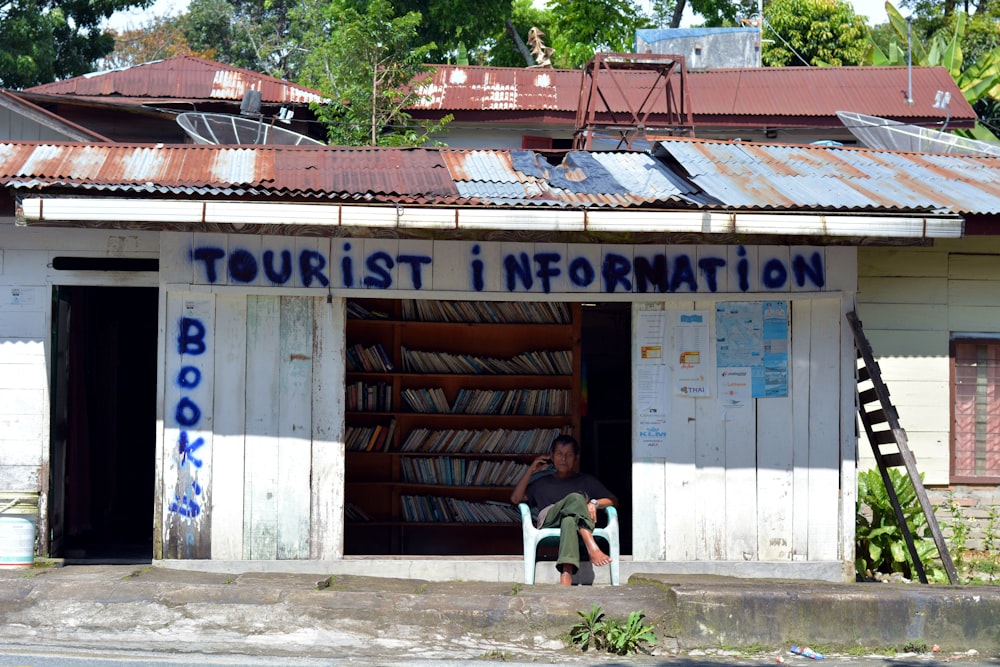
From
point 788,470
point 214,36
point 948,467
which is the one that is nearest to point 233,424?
point 788,470

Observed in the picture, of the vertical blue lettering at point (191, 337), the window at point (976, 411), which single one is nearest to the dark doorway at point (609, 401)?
the window at point (976, 411)

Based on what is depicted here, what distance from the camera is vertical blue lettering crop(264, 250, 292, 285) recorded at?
8250 mm

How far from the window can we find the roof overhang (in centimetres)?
232

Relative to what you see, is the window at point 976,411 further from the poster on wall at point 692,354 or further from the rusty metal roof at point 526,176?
the poster on wall at point 692,354

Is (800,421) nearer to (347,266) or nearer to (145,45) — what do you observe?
(347,266)

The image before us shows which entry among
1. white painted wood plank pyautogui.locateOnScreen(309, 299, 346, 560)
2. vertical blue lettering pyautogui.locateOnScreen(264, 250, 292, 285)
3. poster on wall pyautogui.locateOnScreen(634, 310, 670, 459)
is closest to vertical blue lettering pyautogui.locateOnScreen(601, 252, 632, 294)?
poster on wall pyautogui.locateOnScreen(634, 310, 670, 459)

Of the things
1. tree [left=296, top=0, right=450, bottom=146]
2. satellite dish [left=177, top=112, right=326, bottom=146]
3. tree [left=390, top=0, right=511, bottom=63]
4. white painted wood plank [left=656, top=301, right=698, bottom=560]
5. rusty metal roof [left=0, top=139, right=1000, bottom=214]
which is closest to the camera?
rusty metal roof [left=0, top=139, right=1000, bottom=214]

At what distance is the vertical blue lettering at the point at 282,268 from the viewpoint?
825 cm

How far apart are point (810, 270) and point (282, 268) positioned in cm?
386

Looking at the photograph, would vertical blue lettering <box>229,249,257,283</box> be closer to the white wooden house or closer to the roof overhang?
the white wooden house

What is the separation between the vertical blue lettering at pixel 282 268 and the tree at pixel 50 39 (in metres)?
16.2

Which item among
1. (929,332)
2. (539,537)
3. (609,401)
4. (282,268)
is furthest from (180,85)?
(929,332)

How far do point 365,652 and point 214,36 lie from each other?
32561 millimetres

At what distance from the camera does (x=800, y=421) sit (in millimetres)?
8609
